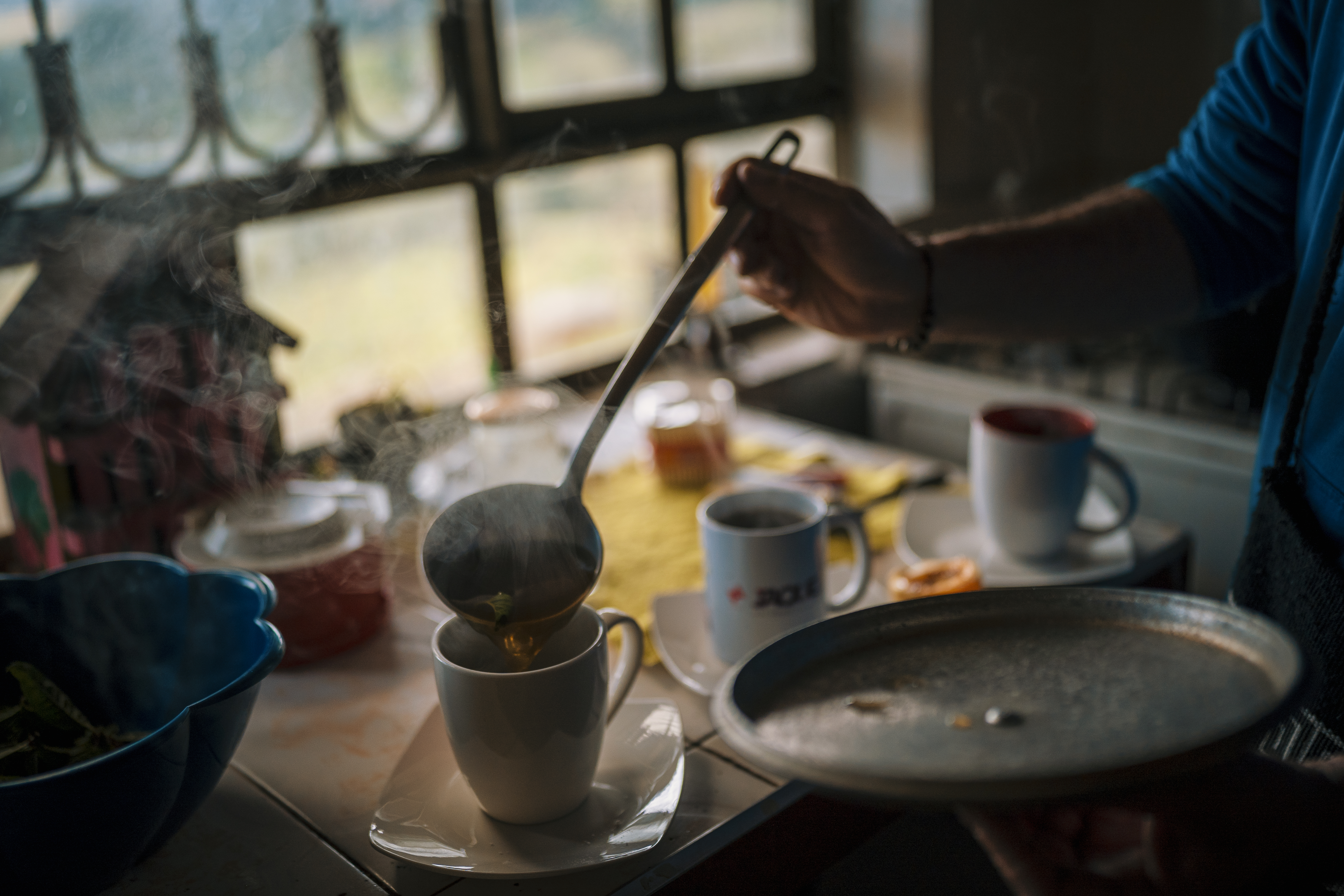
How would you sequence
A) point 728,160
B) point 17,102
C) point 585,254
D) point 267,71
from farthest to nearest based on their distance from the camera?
point 585,254, point 728,160, point 267,71, point 17,102

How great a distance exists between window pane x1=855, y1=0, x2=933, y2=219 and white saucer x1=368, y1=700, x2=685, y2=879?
6.63 ft

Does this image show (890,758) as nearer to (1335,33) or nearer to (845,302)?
(845,302)

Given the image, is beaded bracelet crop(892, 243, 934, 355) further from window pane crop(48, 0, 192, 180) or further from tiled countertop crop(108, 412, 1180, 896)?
window pane crop(48, 0, 192, 180)

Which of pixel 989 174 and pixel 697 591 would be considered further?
pixel 989 174

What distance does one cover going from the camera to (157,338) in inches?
50.5

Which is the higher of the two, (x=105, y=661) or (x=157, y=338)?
(x=157, y=338)

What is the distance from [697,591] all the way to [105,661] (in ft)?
2.05

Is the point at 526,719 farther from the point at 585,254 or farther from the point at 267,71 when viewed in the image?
the point at 585,254

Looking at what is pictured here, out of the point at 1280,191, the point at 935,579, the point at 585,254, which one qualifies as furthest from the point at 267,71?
the point at 1280,191

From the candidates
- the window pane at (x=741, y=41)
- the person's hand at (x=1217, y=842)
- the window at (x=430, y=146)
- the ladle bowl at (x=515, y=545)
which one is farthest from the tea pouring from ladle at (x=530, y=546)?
the window pane at (x=741, y=41)

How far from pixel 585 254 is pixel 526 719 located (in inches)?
71.5

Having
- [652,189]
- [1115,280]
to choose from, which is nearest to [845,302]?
[1115,280]

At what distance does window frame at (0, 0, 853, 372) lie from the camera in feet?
4.91

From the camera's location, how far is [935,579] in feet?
4.06
